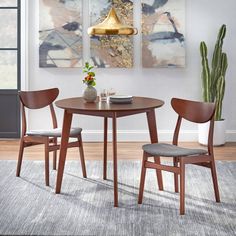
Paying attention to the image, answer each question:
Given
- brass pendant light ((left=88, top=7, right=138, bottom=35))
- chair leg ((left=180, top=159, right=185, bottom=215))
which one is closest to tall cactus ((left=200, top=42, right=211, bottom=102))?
brass pendant light ((left=88, top=7, right=138, bottom=35))

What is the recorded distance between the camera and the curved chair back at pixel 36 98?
5.16 m

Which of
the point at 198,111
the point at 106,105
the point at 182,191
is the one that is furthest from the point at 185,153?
the point at 106,105

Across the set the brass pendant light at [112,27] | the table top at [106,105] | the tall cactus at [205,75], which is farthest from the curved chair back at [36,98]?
the tall cactus at [205,75]

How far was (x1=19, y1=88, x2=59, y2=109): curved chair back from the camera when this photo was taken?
5.16m

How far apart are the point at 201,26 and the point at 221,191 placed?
Result: 2.72 meters

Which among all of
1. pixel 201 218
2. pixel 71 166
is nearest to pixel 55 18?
pixel 71 166

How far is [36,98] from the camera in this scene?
5.24m

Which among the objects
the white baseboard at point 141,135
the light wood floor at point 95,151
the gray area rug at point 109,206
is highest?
→ the white baseboard at point 141,135

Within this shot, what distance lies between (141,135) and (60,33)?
1573mm

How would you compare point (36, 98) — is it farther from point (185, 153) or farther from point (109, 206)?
point (185, 153)

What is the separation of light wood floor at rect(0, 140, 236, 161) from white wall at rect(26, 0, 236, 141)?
0.26 metres

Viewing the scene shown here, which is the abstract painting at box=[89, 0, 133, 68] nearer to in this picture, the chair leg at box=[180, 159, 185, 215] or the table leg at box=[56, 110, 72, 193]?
→ the table leg at box=[56, 110, 72, 193]

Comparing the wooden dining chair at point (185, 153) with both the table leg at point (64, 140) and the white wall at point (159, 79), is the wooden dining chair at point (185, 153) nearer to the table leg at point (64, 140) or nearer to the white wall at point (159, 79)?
the table leg at point (64, 140)

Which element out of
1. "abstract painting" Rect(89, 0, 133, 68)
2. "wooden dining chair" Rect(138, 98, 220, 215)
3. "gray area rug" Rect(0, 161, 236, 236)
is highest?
"abstract painting" Rect(89, 0, 133, 68)
